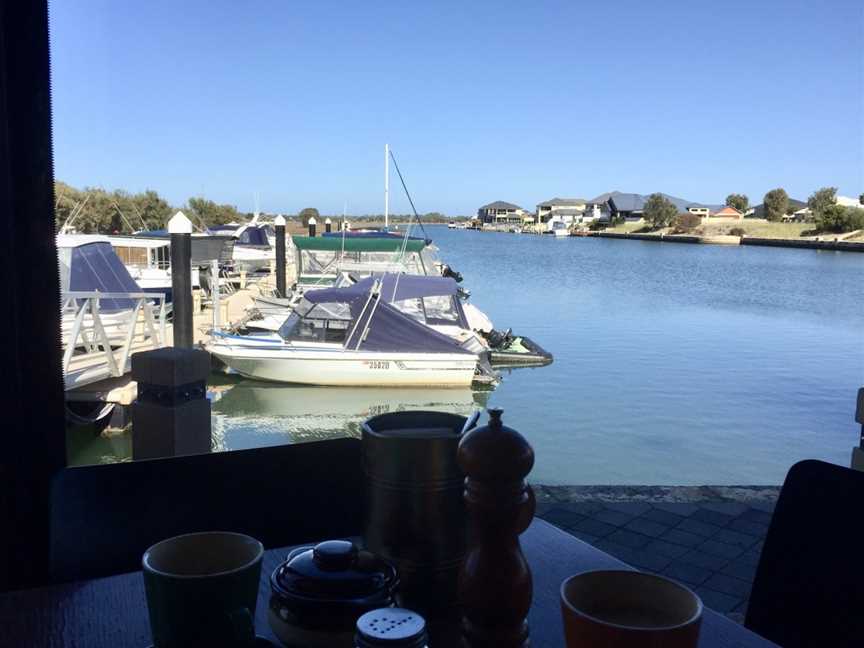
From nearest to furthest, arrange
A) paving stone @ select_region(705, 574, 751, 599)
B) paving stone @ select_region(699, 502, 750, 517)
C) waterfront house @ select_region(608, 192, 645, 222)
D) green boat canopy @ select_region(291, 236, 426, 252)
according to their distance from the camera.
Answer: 1. paving stone @ select_region(705, 574, 751, 599)
2. paving stone @ select_region(699, 502, 750, 517)
3. green boat canopy @ select_region(291, 236, 426, 252)
4. waterfront house @ select_region(608, 192, 645, 222)

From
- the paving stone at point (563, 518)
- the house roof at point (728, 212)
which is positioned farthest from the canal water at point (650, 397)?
the house roof at point (728, 212)

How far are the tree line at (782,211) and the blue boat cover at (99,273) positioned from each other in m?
55.0

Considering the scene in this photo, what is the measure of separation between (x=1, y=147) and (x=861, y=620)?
1595 mm

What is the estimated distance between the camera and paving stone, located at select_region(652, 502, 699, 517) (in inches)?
125

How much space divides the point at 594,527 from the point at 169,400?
1.76m

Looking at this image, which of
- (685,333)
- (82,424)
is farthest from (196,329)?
(685,333)

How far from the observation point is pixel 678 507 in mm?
3223

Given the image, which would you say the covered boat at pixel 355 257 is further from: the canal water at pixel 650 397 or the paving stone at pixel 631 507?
the paving stone at pixel 631 507

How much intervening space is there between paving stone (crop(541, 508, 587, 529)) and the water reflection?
5091 millimetres

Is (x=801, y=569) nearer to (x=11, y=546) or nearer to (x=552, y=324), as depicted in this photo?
(x=11, y=546)

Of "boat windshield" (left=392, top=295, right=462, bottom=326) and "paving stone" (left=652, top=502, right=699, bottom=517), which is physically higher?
"boat windshield" (left=392, top=295, right=462, bottom=326)

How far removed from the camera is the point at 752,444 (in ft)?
27.4

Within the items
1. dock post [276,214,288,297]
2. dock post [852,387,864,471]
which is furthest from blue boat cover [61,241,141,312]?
dock post [852,387,864,471]

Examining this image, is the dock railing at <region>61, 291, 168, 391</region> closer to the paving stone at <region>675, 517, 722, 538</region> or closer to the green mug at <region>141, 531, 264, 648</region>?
the paving stone at <region>675, 517, 722, 538</region>
